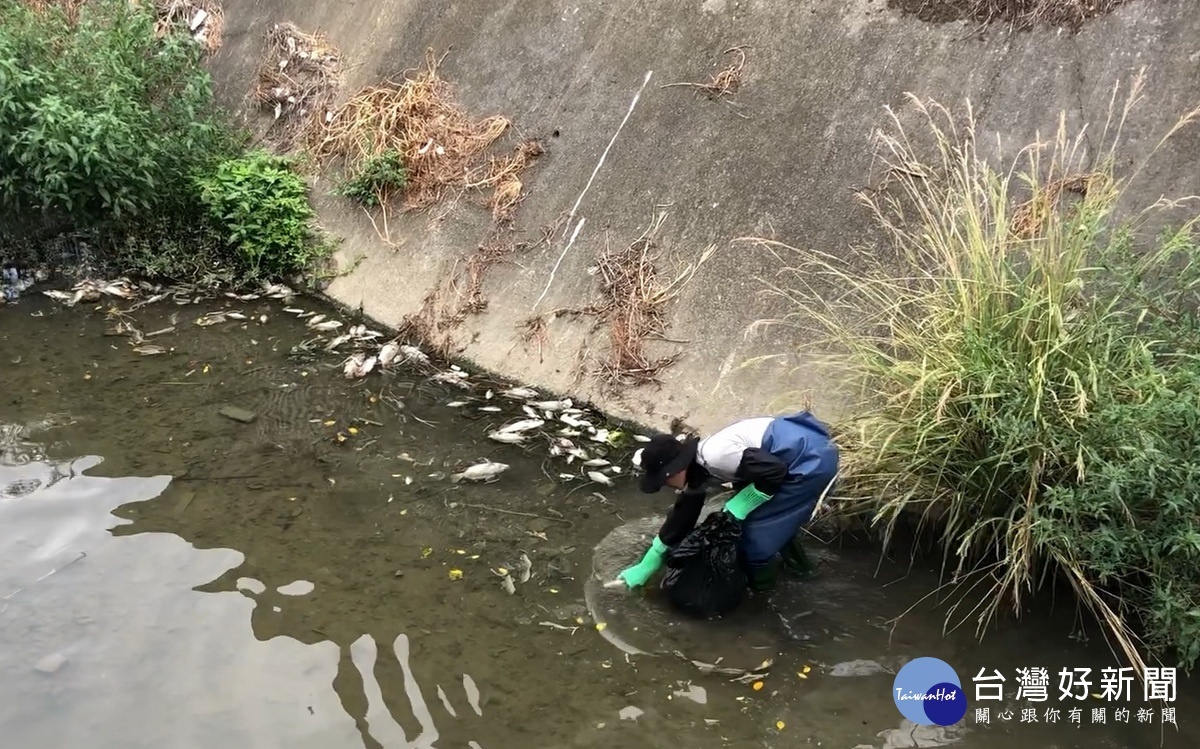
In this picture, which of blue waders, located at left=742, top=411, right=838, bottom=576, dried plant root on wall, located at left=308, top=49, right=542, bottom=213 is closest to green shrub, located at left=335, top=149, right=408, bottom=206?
dried plant root on wall, located at left=308, top=49, right=542, bottom=213

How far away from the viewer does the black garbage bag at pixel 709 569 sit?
3.70 meters

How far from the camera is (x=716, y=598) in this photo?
146 inches

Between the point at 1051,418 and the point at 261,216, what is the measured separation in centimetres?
577

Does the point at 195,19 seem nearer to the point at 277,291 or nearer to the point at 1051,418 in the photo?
the point at 277,291

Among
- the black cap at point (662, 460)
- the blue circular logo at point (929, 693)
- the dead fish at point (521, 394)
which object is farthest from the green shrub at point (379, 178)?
the blue circular logo at point (929, 693)

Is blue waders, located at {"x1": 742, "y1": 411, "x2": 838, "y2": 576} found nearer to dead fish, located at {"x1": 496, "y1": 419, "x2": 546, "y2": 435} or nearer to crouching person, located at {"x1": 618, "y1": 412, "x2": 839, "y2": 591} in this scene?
crouching person, located at {"x1": 618, "y1": 412, "x2": 839, "y2": 591}

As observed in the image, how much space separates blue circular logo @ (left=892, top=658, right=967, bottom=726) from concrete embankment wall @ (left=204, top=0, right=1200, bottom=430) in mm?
1550

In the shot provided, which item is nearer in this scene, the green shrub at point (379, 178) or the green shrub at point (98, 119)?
the green shrub at point (98, 119)

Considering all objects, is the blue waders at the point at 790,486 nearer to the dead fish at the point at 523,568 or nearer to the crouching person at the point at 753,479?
the crouching person at the point at 753,479

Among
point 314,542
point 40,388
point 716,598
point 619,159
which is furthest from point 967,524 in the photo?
point 40,388

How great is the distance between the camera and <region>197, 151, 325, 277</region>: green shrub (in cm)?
673

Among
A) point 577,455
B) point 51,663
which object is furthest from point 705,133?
point 51,663

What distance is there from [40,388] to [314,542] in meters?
2.50

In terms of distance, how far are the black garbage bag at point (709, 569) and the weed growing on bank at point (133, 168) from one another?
4.38 metres
